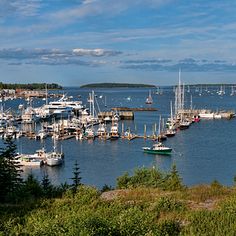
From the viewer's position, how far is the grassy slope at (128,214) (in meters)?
7.70

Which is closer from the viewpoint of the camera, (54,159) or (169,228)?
(169,228)

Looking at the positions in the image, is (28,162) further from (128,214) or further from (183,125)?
(128,214)

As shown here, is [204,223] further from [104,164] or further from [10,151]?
[104,164]

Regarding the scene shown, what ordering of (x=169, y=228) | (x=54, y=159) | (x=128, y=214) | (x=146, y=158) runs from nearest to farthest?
(x=128, y=214) → (x=169, y=228) → (x=54, y=159) → (x=146, y=158)

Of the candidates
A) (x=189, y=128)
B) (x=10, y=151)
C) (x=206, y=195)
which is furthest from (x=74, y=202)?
(x=189, y=128)

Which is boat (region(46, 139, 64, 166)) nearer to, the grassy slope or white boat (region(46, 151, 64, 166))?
white boat (region(46, 151, 64, 166))

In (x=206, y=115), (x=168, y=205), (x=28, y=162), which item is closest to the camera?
(x=168, y=205)

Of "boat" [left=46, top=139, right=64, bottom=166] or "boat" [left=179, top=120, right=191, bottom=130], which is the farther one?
"boat" [left=179, top=120, right=191, bottom=130]

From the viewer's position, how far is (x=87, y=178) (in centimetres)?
3588

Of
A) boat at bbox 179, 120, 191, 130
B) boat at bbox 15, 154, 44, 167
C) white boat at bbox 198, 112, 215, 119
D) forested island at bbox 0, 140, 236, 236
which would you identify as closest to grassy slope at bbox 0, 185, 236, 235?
forested island at bbox 0, 140, 236, 236

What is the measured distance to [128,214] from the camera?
27.8 ft

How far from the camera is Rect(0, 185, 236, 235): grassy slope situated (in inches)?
303

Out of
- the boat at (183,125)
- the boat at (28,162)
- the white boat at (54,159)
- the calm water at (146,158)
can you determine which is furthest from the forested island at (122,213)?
the boat at (183,125)

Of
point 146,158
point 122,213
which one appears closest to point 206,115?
point 146,158
